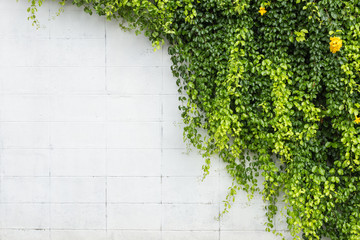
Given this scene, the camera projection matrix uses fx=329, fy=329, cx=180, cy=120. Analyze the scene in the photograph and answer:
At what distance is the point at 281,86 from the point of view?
2693 millimetres

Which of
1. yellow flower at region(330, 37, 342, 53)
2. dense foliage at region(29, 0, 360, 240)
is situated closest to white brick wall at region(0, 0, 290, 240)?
dense foliage at region(29, 0, 360, 240)

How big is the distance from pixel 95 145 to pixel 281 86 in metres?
1.73

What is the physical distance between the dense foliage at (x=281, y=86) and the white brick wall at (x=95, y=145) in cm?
22

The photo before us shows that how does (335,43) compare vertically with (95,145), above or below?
above

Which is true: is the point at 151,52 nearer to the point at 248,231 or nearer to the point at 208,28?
the point at 208,28

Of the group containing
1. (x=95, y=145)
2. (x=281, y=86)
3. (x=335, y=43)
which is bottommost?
(x=95, y=145)

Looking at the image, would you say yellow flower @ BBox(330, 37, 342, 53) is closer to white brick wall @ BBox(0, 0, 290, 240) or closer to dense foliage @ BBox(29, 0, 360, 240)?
dense foliage @ BBox(29, 0, 360, 240)

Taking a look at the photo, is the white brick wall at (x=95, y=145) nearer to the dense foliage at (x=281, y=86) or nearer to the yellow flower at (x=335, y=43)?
the dense foliage at (x=281, y=86)

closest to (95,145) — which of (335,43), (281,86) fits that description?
(281,86)

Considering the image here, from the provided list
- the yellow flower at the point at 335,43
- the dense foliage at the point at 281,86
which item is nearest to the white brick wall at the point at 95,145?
the dense foliage at the point at 281,86

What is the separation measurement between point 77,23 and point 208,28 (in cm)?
120

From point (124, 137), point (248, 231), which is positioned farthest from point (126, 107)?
point (248, 231)

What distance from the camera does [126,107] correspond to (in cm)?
301

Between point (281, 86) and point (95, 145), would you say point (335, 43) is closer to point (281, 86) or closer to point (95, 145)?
point (281, 86)
